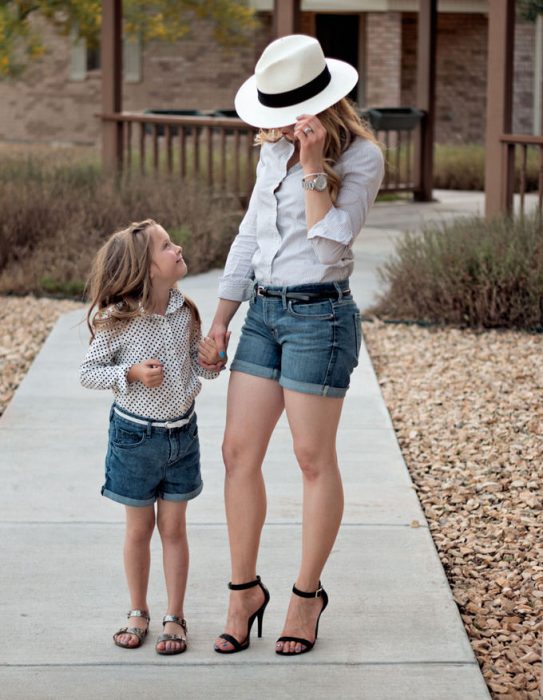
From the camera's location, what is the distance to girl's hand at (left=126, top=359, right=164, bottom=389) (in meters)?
3.62

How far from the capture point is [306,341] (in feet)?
11.9

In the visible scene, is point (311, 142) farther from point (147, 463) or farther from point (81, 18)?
point (81, 18)

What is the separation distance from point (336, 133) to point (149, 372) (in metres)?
0.84

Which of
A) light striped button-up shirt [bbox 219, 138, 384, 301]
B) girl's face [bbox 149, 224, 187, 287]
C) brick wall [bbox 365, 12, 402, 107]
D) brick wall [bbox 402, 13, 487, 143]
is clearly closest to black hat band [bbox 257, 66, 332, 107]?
light striped button-up shirt [bbox 219, 138, 384, 301]

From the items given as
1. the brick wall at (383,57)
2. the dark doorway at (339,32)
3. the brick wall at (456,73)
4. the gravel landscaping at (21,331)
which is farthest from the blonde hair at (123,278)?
the brick wall at (456,73)

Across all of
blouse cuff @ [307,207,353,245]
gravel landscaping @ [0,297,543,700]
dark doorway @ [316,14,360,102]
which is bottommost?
dark doorway @ [316,14,360,102]

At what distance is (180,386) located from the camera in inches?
147

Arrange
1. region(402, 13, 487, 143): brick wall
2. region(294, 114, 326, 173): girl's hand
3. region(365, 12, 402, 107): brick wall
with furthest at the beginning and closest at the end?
region(402, 13, 487, 143): brick wall
region(365, 12, 402, 107): brick wall
region(294, 114, 326, 173): girl's hand

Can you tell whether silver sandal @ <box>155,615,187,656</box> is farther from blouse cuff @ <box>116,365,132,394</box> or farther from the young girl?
blouse cuff @ <box>116,365,132,394</box>

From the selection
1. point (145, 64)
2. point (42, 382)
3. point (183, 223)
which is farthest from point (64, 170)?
point (145, 64)

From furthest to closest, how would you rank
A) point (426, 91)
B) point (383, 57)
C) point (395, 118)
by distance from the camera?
point (383, 57)
point (426, 91)
point (395, 118)

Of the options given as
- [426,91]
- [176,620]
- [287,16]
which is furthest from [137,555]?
[426,91]

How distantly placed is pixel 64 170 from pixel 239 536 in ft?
29.8

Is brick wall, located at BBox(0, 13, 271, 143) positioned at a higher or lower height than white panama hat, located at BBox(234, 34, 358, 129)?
lower
